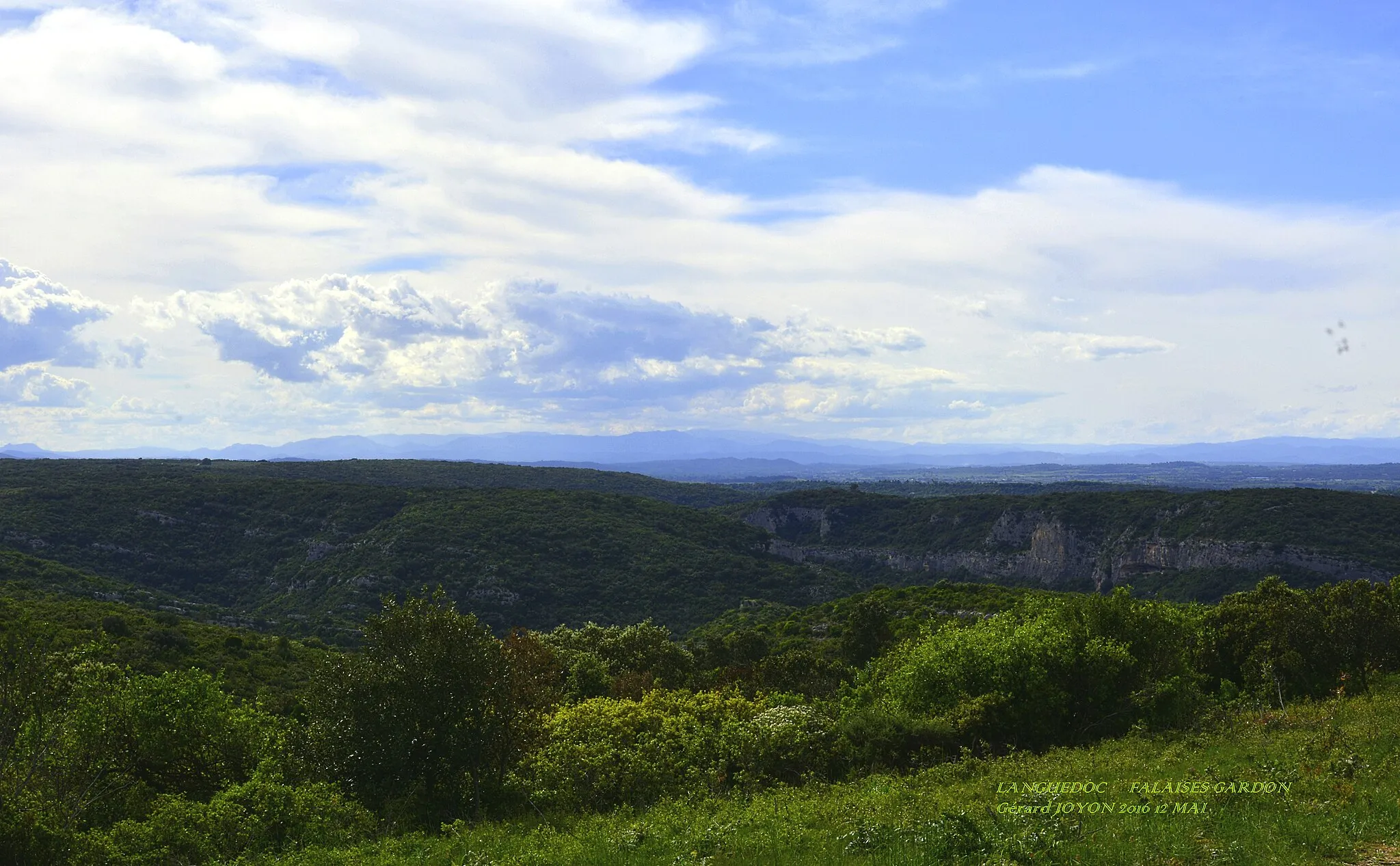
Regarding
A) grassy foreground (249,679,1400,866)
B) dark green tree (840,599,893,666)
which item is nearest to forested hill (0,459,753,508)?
dark green tree (840,599,893,666)

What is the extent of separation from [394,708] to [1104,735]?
21382mm

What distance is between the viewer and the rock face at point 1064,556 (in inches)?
4242

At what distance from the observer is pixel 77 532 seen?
9462cm

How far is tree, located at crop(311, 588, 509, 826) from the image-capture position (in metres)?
21.9

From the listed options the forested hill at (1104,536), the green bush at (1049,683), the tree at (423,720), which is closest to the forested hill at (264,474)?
the forested hill at (1104,536)

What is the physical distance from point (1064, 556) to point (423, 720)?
140515mm

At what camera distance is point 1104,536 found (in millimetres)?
140875

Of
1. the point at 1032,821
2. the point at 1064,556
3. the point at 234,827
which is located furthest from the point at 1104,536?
the point at 234,827

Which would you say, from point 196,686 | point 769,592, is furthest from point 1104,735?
point 769,592

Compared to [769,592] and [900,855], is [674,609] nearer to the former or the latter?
[769,592]

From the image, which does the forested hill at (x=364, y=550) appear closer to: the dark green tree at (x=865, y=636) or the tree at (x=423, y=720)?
the dark green tree at (x=865, y=636)

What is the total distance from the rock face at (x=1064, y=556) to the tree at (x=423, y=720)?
Result: 109726 millimetres

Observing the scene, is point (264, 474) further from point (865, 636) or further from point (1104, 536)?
point (1104, 536)

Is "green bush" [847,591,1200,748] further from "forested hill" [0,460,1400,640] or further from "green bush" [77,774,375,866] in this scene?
"forested hill" [0,460,1400,640]
